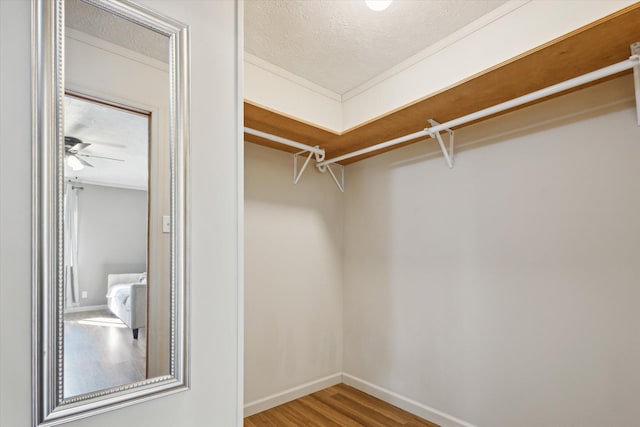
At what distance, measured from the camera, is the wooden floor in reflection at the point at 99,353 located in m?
0.87

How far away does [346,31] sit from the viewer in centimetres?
204

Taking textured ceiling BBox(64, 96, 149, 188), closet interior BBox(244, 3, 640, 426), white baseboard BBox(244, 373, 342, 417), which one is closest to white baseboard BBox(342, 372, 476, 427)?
closet interior BBox(244, 3, 640, 426)

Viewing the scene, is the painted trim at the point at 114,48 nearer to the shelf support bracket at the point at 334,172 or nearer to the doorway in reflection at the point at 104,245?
the doorway in reflection at the point at 104,245

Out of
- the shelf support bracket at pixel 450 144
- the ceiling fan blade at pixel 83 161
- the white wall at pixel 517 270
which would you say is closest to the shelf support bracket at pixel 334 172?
the white wall at pixel 517 270

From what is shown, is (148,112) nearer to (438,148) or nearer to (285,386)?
(438,148)

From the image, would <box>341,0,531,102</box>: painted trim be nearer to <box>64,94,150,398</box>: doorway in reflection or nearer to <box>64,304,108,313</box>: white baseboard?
<box>64,94,150,398</box>: doorway in reflection

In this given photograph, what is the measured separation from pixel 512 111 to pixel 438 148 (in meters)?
0.53

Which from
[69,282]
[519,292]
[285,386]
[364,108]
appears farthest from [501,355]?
[69,282]

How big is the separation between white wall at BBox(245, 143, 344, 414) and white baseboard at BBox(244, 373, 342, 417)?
20 millimetres

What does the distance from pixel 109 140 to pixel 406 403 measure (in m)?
2.59

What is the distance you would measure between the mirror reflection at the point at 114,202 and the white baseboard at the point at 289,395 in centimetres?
176

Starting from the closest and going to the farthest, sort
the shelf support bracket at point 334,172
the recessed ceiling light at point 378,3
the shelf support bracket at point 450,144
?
the recessed ceiling light at point 378,3 < the shelf support bracket at point 450,144 < the shelf support bracket at point 334,172

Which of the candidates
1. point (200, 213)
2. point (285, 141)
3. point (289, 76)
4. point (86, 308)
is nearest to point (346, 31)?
point (289, 76)

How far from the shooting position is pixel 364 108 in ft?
8.87
